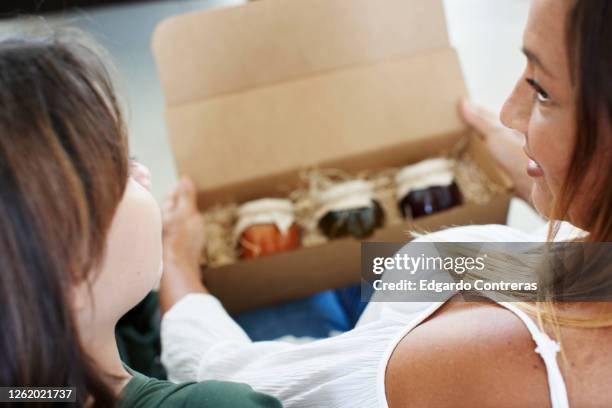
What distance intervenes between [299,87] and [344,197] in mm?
248

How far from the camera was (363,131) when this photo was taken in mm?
1230

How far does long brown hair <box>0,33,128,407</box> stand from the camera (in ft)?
1.40

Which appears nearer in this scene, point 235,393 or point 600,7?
point 600,7

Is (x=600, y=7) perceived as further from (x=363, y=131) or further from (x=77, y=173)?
(x=363, y=131)

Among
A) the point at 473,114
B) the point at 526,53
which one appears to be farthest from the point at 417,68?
the point at 526,53

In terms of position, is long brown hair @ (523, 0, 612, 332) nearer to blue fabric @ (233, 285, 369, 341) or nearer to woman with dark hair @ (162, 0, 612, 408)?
woman with dark hair @ (162, 0, 612, 408)

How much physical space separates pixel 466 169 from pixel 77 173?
980mm

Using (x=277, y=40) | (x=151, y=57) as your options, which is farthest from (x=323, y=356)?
(x=151, y=57)

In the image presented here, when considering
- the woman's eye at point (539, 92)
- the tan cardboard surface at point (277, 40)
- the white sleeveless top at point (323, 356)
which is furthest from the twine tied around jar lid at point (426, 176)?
the woman's eye at point (539, 92)

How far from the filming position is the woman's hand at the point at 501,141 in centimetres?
114

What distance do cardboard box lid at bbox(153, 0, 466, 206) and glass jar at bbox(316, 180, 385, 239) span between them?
76 mm

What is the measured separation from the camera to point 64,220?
45cm

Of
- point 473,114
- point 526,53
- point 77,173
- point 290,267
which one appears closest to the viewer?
point 77,173

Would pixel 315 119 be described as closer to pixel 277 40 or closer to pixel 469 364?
pixel 277 40
